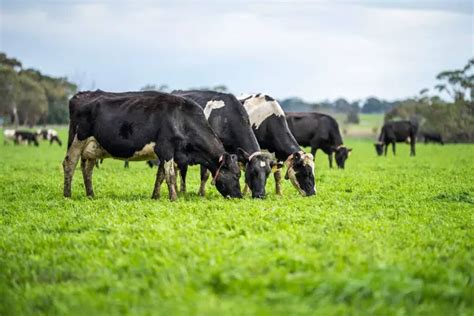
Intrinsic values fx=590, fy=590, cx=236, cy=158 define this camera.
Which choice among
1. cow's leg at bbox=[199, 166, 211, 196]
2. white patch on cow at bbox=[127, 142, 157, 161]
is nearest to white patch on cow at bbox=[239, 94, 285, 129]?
cow's leg at bbox=[199, 166, 211, 196]

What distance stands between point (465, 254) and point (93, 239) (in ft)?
16.5

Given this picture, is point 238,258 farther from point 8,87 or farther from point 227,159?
point 8,87

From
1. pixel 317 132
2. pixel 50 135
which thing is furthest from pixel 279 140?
pixel 50 135

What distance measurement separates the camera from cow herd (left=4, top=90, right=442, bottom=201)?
528 inches

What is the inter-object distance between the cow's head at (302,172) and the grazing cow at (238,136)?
2.57 ft

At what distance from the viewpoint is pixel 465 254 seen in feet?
24.3

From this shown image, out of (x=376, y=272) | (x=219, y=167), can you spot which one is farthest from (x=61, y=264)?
(x=219, y=167)

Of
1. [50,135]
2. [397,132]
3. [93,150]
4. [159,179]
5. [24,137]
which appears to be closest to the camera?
[159,179]

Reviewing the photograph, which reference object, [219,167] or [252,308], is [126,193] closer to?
[219,167]

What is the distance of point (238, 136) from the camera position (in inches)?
564

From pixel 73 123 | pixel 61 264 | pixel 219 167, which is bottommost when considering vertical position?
pixel 61 264

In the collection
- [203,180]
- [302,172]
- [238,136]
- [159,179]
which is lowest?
[203,180]

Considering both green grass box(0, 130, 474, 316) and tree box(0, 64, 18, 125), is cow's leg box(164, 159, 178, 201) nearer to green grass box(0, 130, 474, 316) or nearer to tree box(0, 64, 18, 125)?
green grass box(0, 130, 474, 316)

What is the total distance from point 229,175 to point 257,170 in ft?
2.13
